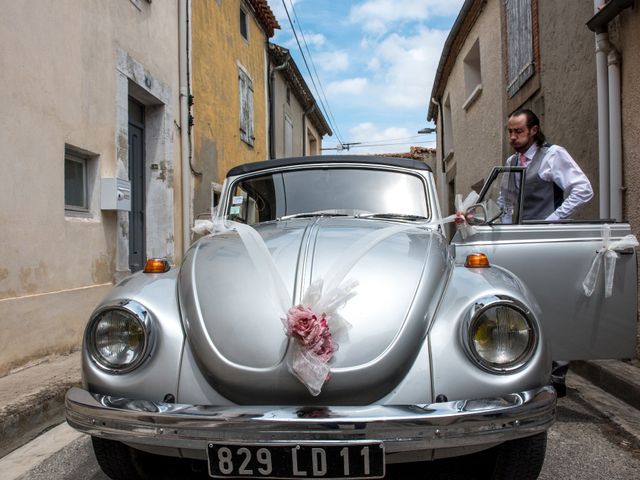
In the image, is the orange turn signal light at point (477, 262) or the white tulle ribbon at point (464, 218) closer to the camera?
the orange turn signal light at point (477, 262)

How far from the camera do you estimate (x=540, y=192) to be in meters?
3.58

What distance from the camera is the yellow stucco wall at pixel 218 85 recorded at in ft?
28.1

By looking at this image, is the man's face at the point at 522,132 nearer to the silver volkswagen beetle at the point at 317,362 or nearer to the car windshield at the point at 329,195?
the car windshield at the point at 329,195

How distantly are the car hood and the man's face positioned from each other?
5.42 feet

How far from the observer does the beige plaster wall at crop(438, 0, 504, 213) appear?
8.86m

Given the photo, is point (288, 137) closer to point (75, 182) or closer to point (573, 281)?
point (75, 182)

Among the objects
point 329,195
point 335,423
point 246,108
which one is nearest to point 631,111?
point 329,195

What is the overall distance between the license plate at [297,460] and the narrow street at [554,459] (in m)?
0.70

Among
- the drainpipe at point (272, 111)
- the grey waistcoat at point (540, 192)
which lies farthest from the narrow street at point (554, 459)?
the drainpipe at point (272, 111)

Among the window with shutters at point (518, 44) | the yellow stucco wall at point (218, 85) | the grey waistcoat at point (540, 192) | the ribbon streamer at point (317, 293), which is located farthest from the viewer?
the yellow stucco wall at point (218, 85)

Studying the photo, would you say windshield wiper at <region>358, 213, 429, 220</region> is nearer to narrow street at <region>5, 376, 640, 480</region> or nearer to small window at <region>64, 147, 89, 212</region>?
narrow street at <region>5, 376, 640, 480</region>

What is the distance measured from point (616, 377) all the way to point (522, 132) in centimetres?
172

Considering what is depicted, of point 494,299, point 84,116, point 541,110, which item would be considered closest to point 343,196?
point 494,299

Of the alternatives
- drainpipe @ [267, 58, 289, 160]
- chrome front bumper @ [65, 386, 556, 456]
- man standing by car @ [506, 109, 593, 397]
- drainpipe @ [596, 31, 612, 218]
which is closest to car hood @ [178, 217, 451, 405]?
chrome front bumper @ [65, 386, 556, 456]
